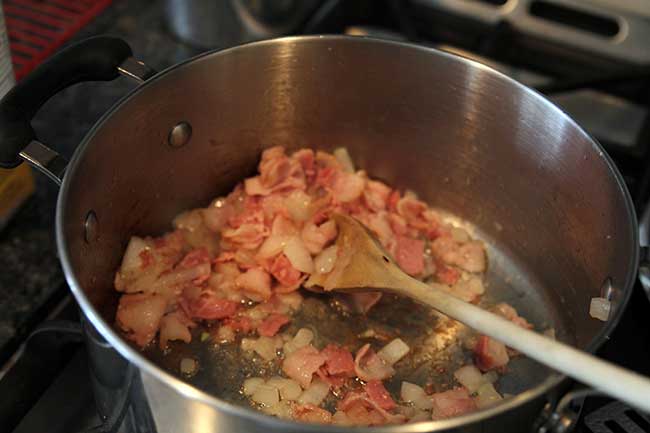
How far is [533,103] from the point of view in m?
1.08

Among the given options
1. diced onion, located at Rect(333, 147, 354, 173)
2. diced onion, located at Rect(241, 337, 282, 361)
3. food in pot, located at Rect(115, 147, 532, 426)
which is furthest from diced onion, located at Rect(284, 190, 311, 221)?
diced onion, located at Rect(241, 337, 282, 361)

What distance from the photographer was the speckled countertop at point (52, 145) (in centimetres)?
106

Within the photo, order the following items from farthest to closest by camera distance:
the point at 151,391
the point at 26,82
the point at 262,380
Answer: the point at 262,380, the point at 26,82, the point at 151,391

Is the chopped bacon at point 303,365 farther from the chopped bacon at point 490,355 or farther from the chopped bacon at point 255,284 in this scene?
the chopped bacon at point 490,355

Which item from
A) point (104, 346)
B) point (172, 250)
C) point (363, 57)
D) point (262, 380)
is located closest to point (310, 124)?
point (363, 57)

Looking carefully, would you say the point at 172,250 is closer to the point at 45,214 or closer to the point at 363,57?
the point at 45,214

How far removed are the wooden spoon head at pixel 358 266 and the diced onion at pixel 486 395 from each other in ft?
0.60

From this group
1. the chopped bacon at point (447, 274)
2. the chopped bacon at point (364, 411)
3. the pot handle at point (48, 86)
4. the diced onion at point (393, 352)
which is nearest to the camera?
the pot handle at point (48, 86)

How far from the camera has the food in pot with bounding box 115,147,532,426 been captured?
1033 mm

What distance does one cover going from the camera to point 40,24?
1417 millimetres

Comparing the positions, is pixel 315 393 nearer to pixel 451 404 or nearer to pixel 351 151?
pixel 451 404

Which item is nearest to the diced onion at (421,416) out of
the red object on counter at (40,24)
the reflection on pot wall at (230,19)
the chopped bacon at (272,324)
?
the chopped bacon at (272,324)

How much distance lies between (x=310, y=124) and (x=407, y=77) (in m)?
0.17

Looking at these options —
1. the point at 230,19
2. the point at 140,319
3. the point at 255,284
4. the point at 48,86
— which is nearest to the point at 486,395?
the point at 255,284
